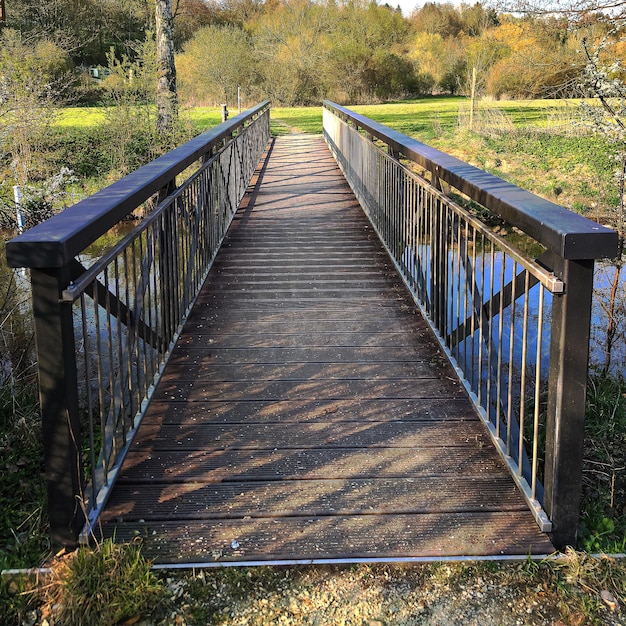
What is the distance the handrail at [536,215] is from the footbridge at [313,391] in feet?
0.03

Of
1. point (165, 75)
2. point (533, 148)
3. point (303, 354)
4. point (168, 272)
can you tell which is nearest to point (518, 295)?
point (303, 354)

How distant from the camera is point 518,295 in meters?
2.99

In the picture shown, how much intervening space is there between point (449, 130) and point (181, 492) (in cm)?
1930

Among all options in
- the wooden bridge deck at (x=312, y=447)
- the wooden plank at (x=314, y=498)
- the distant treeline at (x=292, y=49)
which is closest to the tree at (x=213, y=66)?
the distant treeline at (x=292, y=49)

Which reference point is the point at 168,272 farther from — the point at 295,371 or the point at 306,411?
the point at 306,411

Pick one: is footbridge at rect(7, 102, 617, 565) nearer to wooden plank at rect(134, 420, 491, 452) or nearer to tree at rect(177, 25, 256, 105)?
wooden plank at rect(134, 420, 491, 452)

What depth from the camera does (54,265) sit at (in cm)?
212

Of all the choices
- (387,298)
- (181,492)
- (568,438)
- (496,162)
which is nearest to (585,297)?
(568,438)

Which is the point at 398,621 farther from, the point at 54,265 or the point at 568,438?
the point at 54,265

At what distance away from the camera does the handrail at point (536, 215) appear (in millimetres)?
2168

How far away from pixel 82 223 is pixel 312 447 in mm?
1332

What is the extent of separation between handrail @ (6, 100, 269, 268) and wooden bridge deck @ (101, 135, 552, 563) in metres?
0.97

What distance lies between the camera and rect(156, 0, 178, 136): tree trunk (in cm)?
1605

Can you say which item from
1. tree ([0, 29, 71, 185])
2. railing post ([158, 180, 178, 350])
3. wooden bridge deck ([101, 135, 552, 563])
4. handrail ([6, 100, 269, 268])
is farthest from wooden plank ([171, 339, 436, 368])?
tree ([0, 29, 71, 185])
